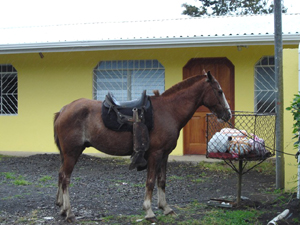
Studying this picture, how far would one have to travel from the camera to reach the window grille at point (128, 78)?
11.3m

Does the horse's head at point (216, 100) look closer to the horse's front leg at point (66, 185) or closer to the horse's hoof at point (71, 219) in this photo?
the horse's front leg at point (66, 185)

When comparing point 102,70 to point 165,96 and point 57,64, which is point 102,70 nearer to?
point 57,64

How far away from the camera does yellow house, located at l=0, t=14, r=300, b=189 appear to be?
10359 millimetres

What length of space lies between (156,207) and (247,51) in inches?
221

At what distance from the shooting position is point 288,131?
23.7 feet

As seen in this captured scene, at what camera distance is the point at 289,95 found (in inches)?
284

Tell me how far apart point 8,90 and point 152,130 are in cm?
816

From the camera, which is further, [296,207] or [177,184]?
[177,184]

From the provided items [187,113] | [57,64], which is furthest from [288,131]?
[57,64]

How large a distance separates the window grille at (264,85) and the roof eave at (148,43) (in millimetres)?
970

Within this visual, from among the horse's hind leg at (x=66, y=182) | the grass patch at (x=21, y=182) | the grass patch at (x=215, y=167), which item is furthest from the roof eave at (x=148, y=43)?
the horse's hind leg at (x=66, y=182)

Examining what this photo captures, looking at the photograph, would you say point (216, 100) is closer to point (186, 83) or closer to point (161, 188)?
point (186, 83)

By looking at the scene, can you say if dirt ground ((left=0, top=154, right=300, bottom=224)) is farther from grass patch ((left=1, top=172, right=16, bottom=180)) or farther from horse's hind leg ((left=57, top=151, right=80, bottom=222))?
horse's hind leg ((left=57, top=151, right=80, bottom=222))

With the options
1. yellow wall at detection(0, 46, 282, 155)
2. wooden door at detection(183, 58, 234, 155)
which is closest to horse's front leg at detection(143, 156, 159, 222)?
wooden door at detection(183, 58, 234, 155)
